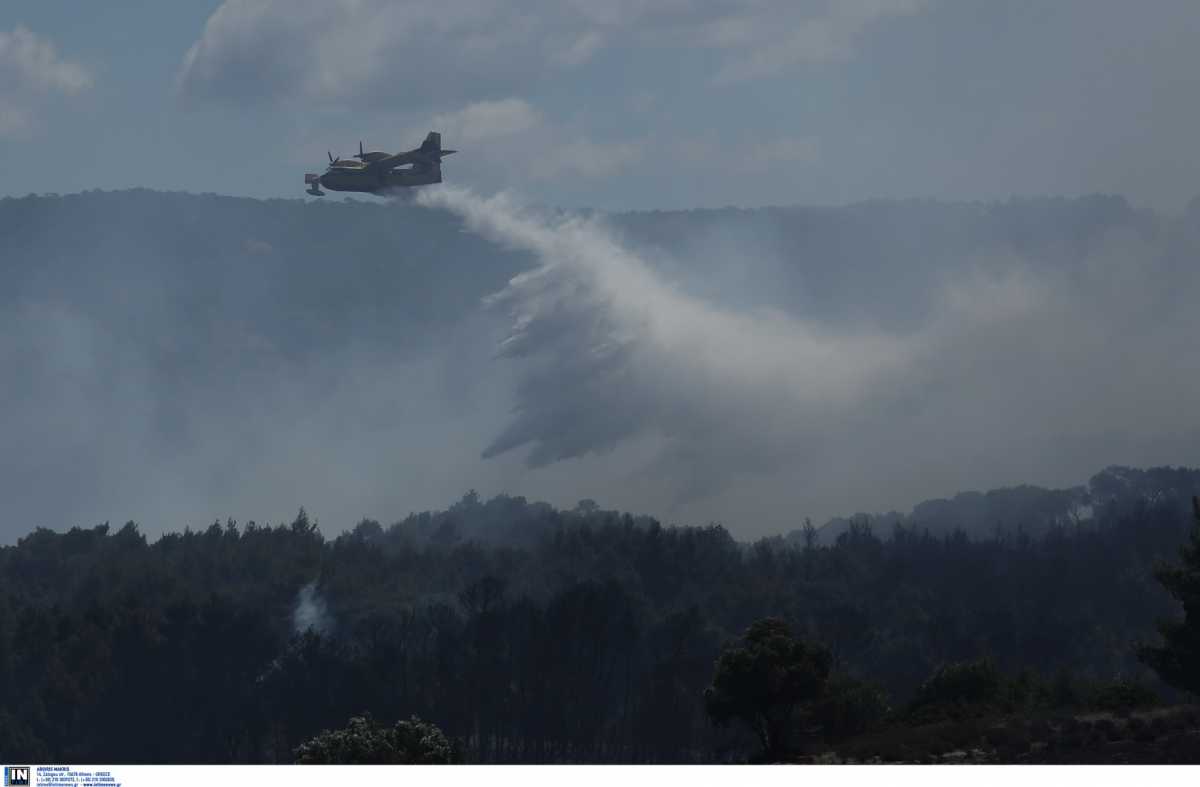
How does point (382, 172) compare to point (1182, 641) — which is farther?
point (382, 172)

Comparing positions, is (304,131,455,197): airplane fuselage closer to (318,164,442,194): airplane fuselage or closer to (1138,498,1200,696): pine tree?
(318,164,442,194): airplane fuselage

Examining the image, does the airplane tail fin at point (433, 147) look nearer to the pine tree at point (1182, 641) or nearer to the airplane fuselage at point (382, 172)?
the airplane fuselage at point (382, 172)

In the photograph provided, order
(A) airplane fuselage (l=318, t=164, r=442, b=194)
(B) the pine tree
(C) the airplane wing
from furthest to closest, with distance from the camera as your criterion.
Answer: (C) the airplane wing
(A) airplane fuselage (l=318, t=164, r=442, b=194)
(B) the pine tree

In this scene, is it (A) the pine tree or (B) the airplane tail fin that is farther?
(B) the airplane tail fin

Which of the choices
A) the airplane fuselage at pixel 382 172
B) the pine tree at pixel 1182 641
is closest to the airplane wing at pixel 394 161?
the airplane fuselage at pixel 382 172

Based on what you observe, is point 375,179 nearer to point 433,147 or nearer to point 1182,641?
point 433,147

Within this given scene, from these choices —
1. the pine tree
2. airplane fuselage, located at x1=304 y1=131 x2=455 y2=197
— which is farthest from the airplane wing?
the pine tree

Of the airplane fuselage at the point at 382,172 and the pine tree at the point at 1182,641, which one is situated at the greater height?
the airplane fuselage at the point at 382,172

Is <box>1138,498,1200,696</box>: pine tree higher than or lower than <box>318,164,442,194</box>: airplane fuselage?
lower

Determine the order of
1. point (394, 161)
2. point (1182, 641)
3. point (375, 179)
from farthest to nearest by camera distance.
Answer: point (394, 161)
point (375, 179)
point (1182, 641)

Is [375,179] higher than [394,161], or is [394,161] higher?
[394,161]

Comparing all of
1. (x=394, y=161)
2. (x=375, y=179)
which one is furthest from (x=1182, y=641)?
(x=394, y=161)

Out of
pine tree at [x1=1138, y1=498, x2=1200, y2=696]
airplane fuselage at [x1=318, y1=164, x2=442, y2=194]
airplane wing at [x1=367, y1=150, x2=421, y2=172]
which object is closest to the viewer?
pine tree at [x1=1138, y1=498, x2=1200, y2=696]

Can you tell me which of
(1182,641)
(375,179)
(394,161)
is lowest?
(1182,641)
